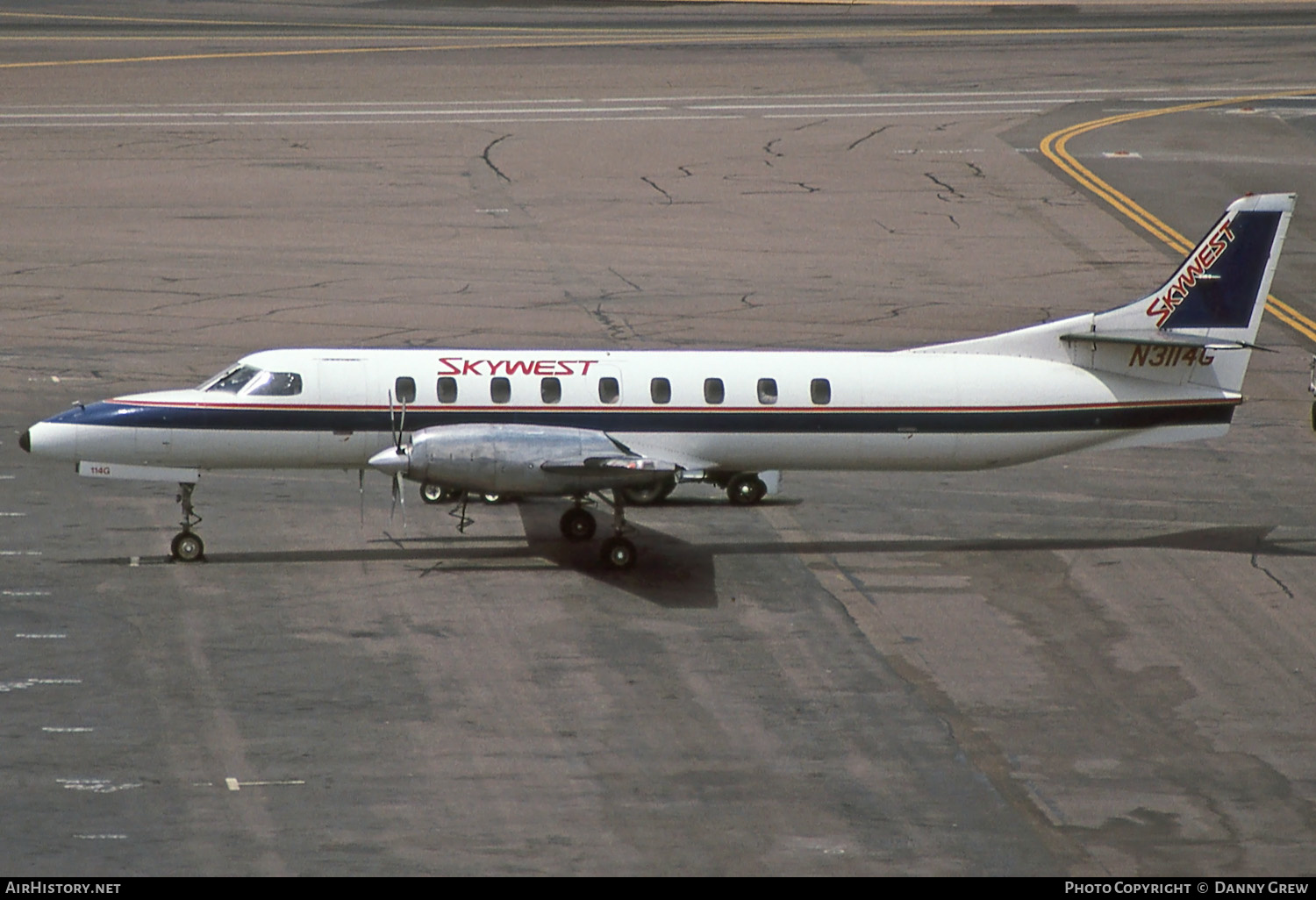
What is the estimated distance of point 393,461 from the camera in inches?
996

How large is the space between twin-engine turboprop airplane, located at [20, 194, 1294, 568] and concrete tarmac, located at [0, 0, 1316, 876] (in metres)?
1.41

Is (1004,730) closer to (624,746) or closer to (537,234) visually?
(624,746)

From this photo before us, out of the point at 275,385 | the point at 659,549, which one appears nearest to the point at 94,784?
the point at 275,385

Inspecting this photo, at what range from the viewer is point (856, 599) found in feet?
85.0

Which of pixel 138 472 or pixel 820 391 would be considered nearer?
pixel 138 472

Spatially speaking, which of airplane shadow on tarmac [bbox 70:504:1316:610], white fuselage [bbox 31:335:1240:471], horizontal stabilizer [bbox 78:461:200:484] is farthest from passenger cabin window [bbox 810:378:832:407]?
horizontal stabilizer [bbox 78:461:200:484]

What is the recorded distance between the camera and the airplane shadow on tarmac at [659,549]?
87.6 ft

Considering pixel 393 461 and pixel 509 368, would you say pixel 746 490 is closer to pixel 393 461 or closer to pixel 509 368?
pixel 509 368

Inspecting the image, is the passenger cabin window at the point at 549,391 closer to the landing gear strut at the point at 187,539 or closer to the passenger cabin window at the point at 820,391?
the passenger cabin window at the point at 820,391

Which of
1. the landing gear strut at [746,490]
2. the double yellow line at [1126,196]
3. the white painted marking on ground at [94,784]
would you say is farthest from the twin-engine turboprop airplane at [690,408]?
the double yellow line at [1126,196]

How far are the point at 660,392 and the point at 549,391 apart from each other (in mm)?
1602

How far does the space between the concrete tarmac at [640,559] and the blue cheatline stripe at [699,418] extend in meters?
1.85
